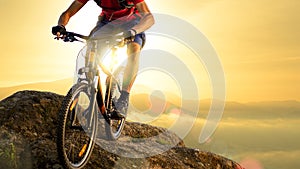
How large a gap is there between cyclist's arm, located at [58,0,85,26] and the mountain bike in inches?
38.4

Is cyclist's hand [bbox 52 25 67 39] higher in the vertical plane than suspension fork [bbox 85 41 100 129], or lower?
higher

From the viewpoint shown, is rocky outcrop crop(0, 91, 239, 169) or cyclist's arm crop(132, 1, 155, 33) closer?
rocky outcrop crop(0, 91, 239, 169)

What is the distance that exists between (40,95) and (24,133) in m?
1.24

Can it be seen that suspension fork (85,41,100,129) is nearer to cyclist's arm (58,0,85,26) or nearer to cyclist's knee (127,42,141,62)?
cyclist's knee (127,42,141,62)

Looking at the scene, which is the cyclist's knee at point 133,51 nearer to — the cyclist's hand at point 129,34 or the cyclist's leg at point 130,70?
the cyclist's leg at point 130,70

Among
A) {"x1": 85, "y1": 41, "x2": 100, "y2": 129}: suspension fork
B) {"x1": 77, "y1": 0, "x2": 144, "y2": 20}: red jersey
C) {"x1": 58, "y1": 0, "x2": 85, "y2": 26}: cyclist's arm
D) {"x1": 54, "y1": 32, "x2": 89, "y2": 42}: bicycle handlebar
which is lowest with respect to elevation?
{"x1": 85, "y1": 41, "x2": 100, "y2": 129}: suspension fork

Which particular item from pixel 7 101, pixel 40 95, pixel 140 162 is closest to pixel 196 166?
pixel 140 162

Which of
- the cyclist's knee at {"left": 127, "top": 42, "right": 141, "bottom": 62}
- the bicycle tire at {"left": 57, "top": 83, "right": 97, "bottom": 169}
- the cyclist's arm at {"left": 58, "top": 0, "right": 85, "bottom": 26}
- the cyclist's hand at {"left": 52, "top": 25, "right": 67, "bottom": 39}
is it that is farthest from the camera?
the cyclist's knee at {"left": 127, "top": 42, "right": 141, "bottom": 62}

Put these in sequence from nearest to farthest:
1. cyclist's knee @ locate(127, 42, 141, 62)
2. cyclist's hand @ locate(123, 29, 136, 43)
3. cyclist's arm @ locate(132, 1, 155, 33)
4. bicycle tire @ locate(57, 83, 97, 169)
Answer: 1. bicycle tire @ locate(57, 83, 97, 169)
2. cyclist's hand @ locate(123, 29, 136, 43)
3. cyclist's arm @ locate(132, 1, 155, 33)
4. cyclist's knee @ locate(127, 42, 141, 62)

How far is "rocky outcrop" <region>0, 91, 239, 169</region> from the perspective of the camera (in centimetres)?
730

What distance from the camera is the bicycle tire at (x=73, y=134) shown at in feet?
20.6

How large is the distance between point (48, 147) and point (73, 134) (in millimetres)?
614

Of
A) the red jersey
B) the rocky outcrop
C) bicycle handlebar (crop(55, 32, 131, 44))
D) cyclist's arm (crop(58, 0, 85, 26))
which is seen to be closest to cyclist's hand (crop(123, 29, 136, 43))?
bicycle handlebar (crop(55, 32, 131, 44))

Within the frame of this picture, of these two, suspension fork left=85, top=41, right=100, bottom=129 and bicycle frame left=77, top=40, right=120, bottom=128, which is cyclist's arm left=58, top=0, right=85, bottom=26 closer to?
bicycle frame left=77, top=40, right=120, bottom=128
